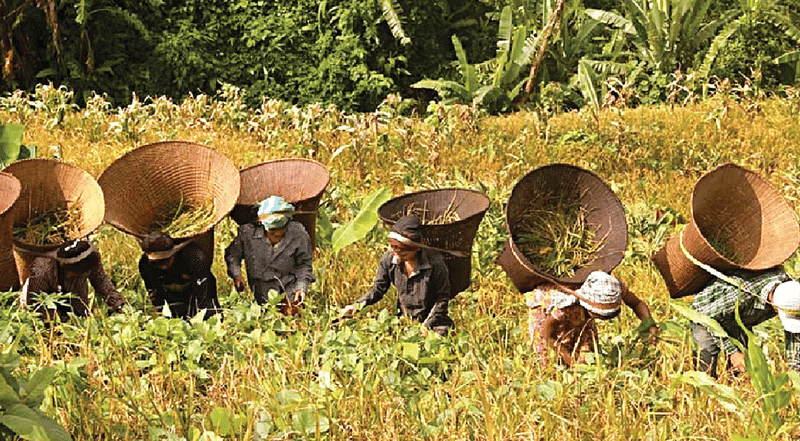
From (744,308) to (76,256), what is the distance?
117 inches

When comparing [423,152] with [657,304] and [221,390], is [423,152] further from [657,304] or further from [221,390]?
[221,390]

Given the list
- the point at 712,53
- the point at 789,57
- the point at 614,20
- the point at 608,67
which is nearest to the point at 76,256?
the point at 608,67

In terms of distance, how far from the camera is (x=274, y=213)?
430 centimetres

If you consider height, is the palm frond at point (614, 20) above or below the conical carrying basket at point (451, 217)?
below

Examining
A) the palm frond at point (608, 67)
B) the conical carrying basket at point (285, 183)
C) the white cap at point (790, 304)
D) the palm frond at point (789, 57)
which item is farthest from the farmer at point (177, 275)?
the palm frond at point (789, 57)

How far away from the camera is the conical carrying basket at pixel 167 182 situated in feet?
14.0

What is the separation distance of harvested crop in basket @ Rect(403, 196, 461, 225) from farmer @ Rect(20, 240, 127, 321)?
4.96ft

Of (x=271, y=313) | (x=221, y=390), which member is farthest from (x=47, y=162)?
(x=221, y=390)

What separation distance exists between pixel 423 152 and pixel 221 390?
4.76 metres

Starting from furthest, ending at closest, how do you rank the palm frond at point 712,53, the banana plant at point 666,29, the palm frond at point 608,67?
1. the palm frond at point 608,67
2. the banana plant at point 666,29
3. the palm frond at point 712,53

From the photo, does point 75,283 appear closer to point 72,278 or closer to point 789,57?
point 72,278

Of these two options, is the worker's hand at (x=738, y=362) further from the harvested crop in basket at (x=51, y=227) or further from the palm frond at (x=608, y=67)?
the palm frond at (x=608, y=67)

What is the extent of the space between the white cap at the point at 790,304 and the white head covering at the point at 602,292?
2.02 ft

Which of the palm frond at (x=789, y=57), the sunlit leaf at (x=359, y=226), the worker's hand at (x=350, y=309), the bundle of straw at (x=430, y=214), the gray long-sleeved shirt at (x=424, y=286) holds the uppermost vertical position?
the bundle of straw at (x=430, y=214)
